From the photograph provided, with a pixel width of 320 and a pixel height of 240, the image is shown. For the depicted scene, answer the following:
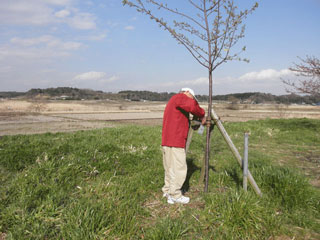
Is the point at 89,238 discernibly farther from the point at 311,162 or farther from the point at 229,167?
the point at 311,162

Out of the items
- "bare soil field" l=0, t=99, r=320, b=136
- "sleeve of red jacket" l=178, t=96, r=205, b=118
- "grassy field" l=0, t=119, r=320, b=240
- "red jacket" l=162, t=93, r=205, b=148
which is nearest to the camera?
"grassy field" l=0, t=119, r=320, b=240

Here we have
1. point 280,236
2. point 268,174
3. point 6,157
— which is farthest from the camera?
point 6,157

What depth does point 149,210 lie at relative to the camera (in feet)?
12.8

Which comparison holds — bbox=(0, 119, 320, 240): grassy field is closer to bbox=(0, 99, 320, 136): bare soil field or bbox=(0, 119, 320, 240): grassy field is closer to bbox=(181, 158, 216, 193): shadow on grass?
bbox=(181, 158, 216, 193): shadow on grass

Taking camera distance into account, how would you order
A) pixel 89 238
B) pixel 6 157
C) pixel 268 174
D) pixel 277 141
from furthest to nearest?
pixel 277 141
pixel 6 157
pixel 268 174
pixel 89 238

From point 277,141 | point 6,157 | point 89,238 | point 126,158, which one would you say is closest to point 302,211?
point 89,238

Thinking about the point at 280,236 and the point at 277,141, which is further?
the point at 277,141

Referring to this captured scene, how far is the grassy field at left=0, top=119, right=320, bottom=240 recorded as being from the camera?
3.21m

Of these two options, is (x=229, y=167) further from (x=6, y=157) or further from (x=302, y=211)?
(x=6, y=157)

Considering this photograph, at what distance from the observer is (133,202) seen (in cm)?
395

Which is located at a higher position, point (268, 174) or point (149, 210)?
point (268, 174)

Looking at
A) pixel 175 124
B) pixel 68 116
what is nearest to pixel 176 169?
pixel 175 124

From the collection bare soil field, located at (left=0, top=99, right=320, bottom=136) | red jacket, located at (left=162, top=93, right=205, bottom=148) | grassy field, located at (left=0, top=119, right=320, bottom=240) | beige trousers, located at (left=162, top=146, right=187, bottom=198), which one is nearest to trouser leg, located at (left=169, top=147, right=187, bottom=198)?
beige trousers, located at (left=162, top=146, right=187, bottom=198)

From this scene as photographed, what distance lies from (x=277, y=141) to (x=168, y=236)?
9.24 metres
